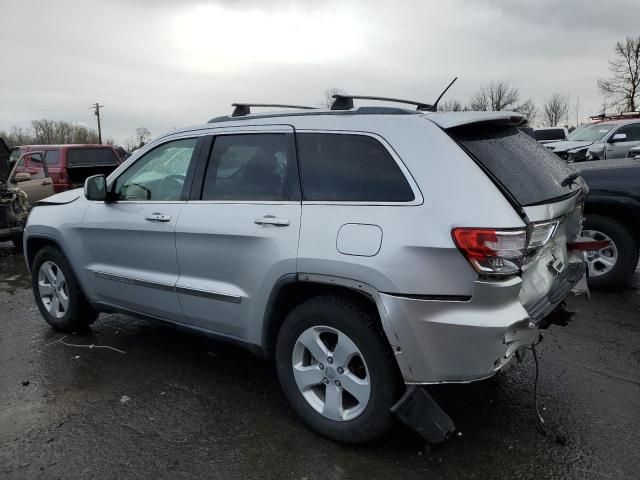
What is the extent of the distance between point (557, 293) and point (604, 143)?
11.1m

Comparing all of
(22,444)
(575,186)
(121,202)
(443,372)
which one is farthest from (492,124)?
(22,444)

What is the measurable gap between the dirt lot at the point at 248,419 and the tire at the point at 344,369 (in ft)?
0.52

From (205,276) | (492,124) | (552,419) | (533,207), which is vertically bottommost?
(552,419)

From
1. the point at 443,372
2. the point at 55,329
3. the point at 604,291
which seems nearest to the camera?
the point at 443,372

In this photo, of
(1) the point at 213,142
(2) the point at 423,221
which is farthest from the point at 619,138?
(2) the point at 423,221

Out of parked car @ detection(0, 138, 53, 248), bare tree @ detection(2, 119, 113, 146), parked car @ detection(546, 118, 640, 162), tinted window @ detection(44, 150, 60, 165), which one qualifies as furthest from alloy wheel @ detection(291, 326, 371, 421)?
bare tree @ detection(2, 119, 113, 146)

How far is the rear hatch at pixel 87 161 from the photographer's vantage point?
458 inches

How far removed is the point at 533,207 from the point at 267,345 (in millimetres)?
1658

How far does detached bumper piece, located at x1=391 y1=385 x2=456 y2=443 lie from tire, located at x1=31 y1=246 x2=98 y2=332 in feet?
10.2

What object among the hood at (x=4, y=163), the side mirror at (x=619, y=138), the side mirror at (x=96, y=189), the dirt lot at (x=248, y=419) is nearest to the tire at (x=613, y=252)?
the dirt lot at (x=248, y=419)

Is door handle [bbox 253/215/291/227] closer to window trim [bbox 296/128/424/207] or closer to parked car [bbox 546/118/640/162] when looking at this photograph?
window trim [bbox 296/128/424/207]

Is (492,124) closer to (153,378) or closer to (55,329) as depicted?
(153,378)

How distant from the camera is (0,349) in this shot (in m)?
4.48

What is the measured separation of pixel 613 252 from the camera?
17.8 ft
